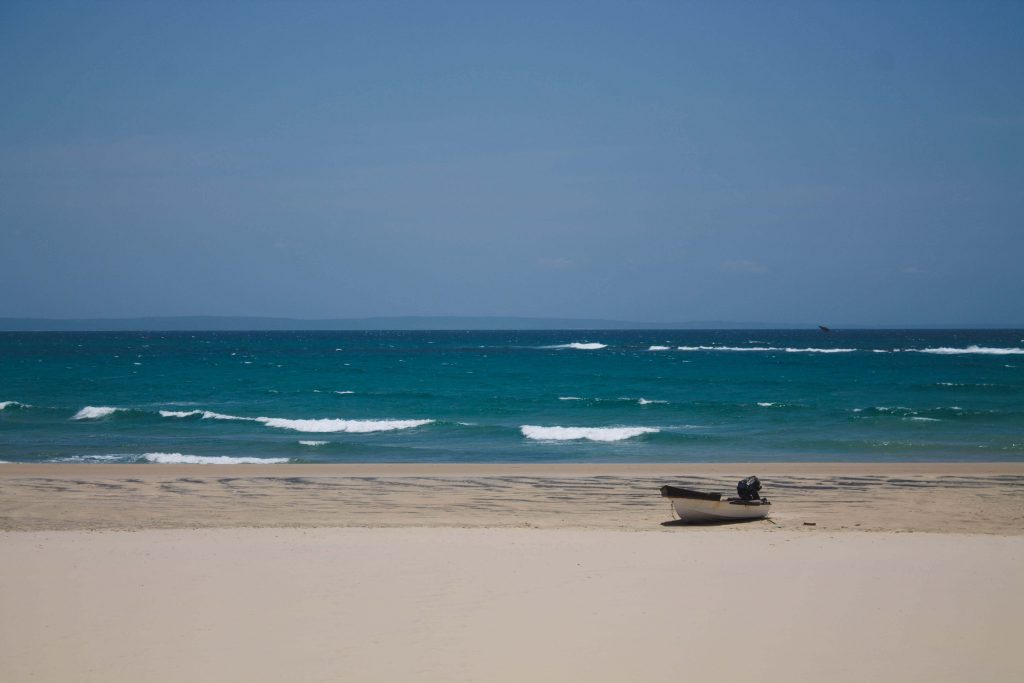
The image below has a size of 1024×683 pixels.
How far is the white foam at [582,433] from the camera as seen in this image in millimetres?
26078

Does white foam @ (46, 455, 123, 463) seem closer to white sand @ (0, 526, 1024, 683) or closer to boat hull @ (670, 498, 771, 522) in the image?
white sand @ (0, 526, 1024, 683)

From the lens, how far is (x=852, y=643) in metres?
7.30

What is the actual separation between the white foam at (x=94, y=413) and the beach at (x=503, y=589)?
57.0 feet

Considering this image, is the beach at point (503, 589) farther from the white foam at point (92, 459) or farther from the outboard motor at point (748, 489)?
the white foam at point (92, 459)

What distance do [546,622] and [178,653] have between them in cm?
298

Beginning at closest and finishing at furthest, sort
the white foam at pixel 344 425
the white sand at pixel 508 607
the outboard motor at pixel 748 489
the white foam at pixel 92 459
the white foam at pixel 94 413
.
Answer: the white sand at pixel 508 607 → the outboard motor at pixel 748 489 → the white foam at pixel 92 459 → the white foam at pixel 344 425 → the white foam at pixel 94 413

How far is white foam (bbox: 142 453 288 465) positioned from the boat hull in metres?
11.2

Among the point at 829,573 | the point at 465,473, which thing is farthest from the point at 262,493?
the point at 829,573

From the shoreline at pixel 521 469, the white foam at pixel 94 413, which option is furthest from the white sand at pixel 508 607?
the white foam at pixel 94 413

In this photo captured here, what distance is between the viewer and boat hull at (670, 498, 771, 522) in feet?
42.0

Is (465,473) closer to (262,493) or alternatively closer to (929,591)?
(262,493)

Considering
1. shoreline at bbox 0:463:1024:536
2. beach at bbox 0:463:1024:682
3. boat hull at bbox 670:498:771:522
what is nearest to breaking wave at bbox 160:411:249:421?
shoreline at bbox 0:463:1024:536

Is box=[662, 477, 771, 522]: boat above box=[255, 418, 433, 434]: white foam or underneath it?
above

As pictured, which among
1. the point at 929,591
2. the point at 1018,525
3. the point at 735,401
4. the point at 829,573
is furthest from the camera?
the point at 735,401
